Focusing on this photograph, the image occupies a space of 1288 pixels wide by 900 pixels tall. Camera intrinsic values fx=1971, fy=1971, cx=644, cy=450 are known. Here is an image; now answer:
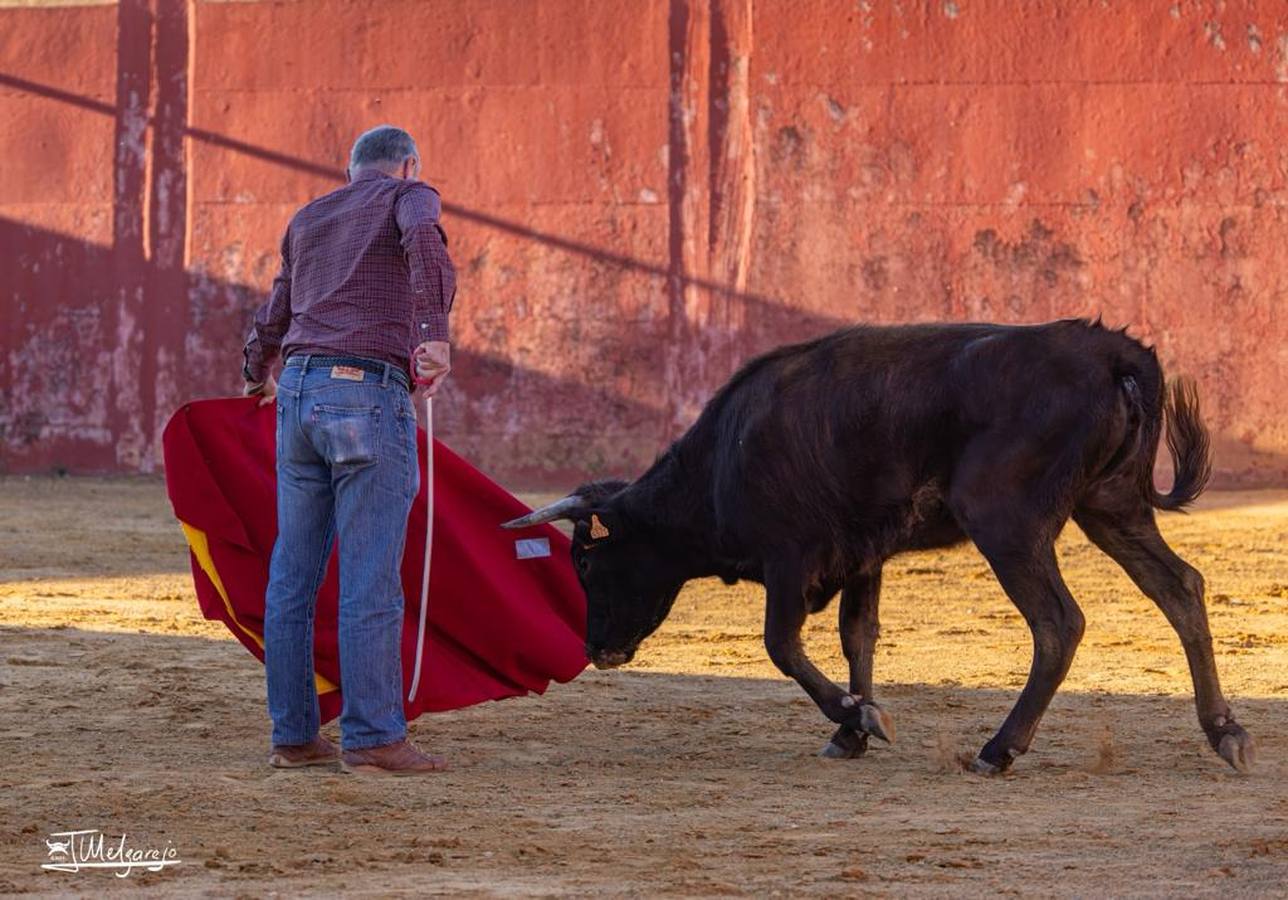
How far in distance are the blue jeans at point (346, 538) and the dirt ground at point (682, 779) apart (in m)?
0.24

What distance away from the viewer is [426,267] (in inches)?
198

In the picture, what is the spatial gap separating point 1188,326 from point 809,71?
346 cm

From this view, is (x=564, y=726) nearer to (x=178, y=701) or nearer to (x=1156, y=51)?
(x=178, y=701)

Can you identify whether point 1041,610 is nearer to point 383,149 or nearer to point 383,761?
point 383,761

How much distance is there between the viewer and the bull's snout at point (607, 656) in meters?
6.25

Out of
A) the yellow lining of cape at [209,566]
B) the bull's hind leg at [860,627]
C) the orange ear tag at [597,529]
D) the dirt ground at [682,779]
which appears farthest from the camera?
the orange ear tag at [597,529]

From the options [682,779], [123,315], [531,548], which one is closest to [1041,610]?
[682,779]

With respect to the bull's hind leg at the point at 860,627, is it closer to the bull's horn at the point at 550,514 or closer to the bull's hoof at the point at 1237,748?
the bull's horn at the point at 550,514

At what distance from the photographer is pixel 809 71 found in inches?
597

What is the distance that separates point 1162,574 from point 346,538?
2.35 meters


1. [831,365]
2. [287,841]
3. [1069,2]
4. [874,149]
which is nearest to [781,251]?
[874,149]

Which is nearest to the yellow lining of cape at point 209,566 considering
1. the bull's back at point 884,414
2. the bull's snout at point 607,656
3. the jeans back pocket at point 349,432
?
the jeans back pocket at point 349,432

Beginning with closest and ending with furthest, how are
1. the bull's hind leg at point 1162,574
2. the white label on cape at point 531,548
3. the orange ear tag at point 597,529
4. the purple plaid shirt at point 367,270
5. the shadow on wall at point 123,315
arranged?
the purple plaid shirt at point 367,270 → the bull's hind leg at point 1162,574 → the orange ear tag at point 597,529 → the white label on cape at point 531,548 → the shadow on wall at point 123,315

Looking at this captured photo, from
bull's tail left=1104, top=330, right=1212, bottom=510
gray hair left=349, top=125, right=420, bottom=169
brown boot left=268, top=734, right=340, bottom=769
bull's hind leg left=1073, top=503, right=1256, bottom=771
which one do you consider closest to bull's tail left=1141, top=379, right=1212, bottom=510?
bull's tail left=1104, top=330, right=1212, bottom=510
